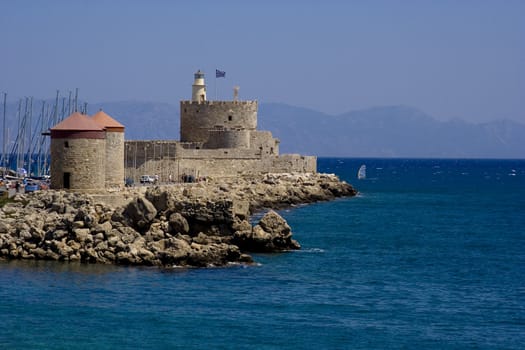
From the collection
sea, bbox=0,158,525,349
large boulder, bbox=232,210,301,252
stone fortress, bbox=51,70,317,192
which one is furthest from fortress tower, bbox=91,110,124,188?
large boulder, bbox=232,210,301,252

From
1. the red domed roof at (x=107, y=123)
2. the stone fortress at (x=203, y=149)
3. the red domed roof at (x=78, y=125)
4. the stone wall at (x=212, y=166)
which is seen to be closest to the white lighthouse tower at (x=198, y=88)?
the stone fortress at (x=203, y=149)

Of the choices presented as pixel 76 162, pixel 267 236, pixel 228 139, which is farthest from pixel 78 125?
pixel 228 139

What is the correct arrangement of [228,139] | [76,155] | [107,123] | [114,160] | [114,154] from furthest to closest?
[228,139] < [107,123] < [114,154] < [114,160] < [76,155]

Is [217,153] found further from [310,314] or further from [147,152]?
[310,314]

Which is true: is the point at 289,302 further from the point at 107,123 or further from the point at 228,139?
the point at 228,139

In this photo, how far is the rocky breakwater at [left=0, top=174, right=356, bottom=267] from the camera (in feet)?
81.3

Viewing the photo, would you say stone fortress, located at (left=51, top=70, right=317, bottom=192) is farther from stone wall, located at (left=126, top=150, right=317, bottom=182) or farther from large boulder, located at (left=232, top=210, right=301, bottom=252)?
large boulder, located at (left=232, top=210, right=301, bottom=252)

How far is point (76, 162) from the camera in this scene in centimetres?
2966

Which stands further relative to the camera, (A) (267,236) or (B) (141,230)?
(A) (267,236)

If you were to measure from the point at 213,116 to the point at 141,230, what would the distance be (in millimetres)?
26086

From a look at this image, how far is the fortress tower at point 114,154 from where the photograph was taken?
32.9 metres

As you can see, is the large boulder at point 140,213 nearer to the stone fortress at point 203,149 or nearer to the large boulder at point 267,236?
the large boulder at point 267,236

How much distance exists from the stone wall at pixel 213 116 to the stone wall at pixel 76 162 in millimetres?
22094

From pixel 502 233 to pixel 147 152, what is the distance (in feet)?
55.6
